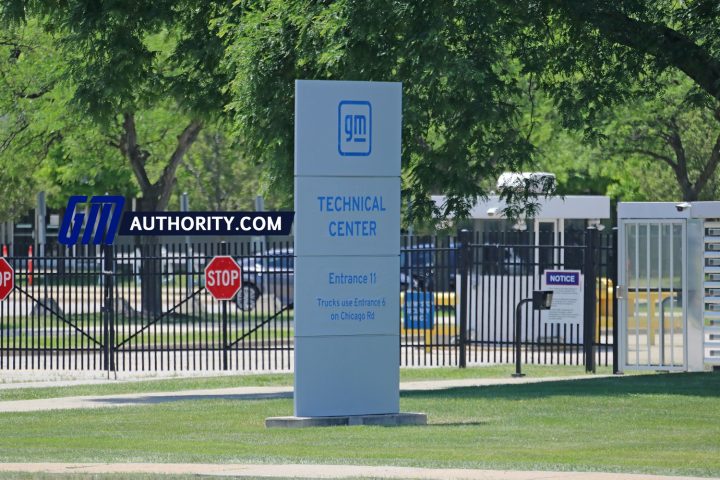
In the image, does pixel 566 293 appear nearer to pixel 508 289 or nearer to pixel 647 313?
pixel 647 313

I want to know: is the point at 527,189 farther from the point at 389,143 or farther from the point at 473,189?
the point at 389,143

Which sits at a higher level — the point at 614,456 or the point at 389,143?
the point at 389,143

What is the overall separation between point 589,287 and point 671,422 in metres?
7.64

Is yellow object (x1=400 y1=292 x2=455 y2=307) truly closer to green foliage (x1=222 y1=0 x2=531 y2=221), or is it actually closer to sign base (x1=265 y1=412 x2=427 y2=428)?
green foliage (x1=222 y1=0 x2=531 y2=221)

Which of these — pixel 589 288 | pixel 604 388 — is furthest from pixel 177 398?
pixel 589 288

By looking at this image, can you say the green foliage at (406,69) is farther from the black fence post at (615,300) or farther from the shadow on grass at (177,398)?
the shadow on grass at (177,398)

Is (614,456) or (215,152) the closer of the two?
(614,456)

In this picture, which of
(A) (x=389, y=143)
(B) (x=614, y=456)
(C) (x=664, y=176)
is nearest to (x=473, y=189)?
(A) (x=389, y=143)

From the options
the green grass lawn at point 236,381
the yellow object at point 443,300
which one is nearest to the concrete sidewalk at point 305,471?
the green grass lawn at point 236,381

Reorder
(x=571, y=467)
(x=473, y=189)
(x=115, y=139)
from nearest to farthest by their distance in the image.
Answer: (x=571, y=467)
(x=473, y=189)
(x=115, y=139)

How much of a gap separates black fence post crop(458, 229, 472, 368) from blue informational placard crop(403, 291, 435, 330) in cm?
107

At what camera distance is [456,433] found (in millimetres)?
13789

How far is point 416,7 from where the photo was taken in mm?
18141

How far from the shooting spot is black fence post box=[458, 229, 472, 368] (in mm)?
23016
